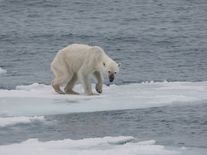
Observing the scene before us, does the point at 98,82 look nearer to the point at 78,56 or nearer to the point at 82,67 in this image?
the point at 82,67

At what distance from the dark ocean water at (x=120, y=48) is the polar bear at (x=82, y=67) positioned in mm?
1200

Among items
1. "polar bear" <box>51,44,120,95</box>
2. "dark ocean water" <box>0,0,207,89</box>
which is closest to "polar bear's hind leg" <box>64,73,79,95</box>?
"polar bear" <box>51,44,120,95</box>

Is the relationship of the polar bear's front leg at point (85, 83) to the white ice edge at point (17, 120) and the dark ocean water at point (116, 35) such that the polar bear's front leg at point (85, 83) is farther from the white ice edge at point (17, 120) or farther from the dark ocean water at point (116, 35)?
→ the dark ocean water at point (116, 35)

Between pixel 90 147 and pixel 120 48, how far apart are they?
38.7 ft

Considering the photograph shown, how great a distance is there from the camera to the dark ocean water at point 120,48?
13.8 m

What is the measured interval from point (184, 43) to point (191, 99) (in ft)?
29.7

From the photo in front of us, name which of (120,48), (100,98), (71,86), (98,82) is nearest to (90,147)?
(100,98)

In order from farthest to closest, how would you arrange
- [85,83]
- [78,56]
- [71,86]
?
[71,86], [78,56], [85,83]

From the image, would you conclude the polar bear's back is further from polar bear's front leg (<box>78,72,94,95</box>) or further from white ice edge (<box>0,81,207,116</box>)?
white ice edge (<box>0,81,207,116</box>)

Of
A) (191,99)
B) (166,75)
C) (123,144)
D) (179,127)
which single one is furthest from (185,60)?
(123,144)

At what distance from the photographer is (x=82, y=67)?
53.0 feet

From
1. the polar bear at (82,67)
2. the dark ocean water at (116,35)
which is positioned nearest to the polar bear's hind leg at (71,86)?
the polar bear at (82,67)

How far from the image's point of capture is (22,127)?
13.7m

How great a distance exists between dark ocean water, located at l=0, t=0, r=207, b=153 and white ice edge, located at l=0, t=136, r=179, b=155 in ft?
1.50
